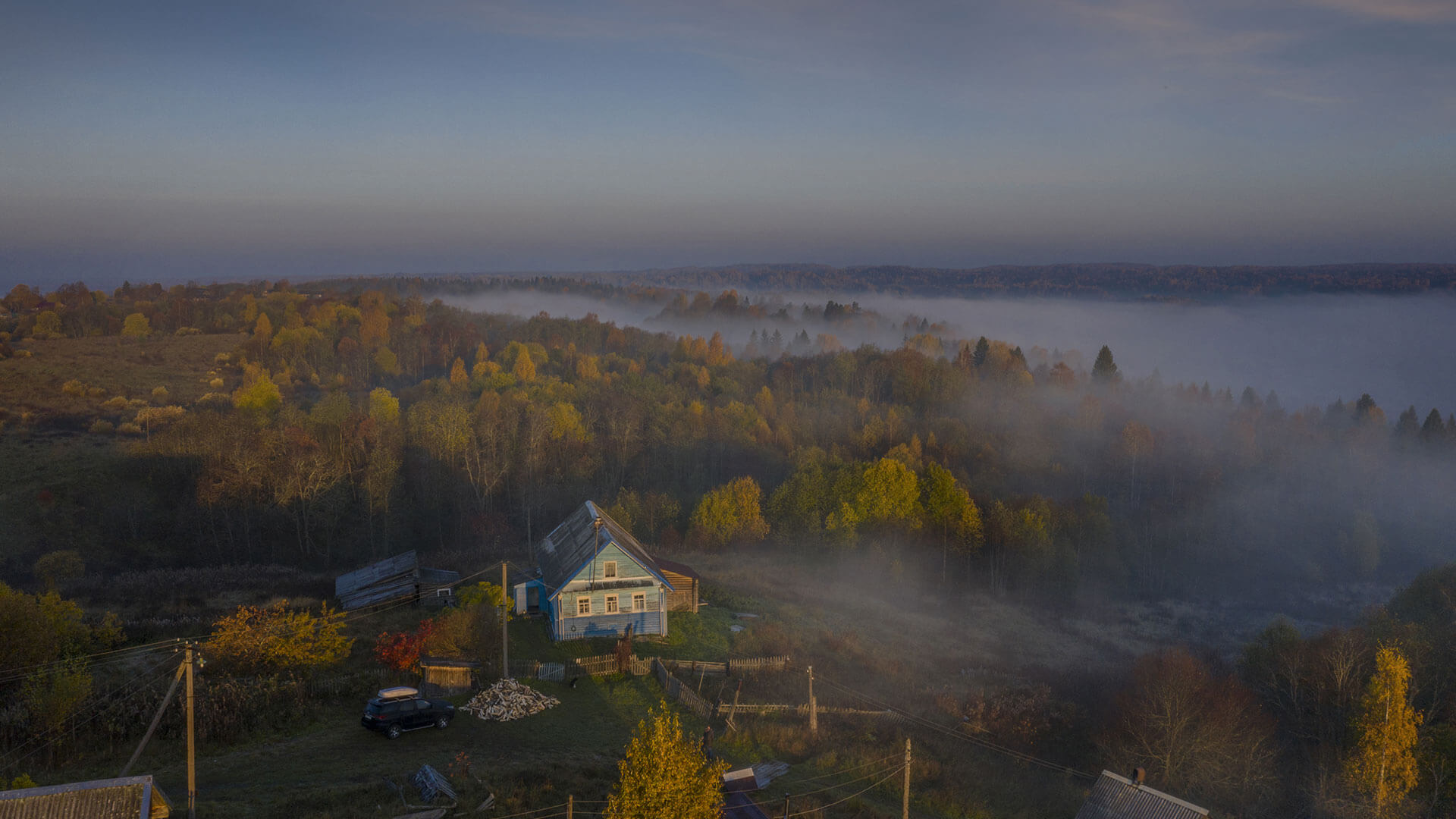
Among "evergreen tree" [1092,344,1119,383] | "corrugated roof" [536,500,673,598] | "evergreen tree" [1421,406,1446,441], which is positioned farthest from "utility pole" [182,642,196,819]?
"evergreen tree" [1092,344,1119,383]

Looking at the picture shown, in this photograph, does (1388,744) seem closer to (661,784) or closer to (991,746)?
(991,746)

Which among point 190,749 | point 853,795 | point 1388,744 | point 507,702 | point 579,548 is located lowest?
point 1388,744

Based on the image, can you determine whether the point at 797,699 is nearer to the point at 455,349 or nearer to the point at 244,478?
the point at 244,478

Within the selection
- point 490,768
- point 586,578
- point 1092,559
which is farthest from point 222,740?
point 1092,559

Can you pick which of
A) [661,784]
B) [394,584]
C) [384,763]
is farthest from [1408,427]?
[384,763]

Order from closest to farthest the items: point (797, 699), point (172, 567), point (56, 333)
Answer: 1. point (797, 699)
2. point (172, 567)
3. point (56, 333)

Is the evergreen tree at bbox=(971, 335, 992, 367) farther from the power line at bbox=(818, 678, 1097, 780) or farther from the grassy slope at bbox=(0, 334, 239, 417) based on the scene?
the power line at bbox=(818, 678, 1097, 780)
